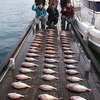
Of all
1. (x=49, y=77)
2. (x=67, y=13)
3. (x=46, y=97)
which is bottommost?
(x=46, y=97)

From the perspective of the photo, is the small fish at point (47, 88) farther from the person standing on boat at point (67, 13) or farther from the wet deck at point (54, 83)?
the person standing on boat at point (67, 13)

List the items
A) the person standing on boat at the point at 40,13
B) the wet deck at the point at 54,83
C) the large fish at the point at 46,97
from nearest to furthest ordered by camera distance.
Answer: the large fish at the point at 46,97, the wet deck at the point at 54,83, the person standing on boat at the point at 40,13

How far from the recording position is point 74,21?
1018cm

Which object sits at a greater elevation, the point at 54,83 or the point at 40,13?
the point at 40,13

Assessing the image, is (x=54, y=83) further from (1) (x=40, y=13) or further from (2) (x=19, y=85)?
(1) (x=40, y=13)

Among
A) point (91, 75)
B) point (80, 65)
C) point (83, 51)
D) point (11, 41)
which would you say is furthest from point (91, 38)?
point (11, 41)

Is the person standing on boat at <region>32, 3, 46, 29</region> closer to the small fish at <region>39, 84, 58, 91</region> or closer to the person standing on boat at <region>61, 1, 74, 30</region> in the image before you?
the person standing on boat at <region>61, 1, 74, 30</region>

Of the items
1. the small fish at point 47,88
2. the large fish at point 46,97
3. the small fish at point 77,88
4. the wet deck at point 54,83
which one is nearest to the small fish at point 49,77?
the wet deck at point 54,83

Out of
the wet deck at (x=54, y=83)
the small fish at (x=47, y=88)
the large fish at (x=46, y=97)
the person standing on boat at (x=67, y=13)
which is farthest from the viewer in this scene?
the person standing on boat at (x=67, y=13)

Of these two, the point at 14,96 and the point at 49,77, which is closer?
the point at 14,96

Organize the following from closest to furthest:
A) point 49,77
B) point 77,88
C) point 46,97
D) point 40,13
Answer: point 46,97
point 77,88
point 49,77
point 40,13

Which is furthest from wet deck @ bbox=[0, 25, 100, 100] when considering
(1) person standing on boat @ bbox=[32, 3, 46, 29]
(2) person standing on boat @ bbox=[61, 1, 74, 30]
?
(2) person standing on boat @ bbox=[61, 1, 74, 30]

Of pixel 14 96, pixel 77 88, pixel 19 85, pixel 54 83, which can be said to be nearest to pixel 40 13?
pixel 54 83

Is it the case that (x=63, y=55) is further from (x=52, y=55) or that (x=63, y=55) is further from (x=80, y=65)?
(x=80, y=65)
